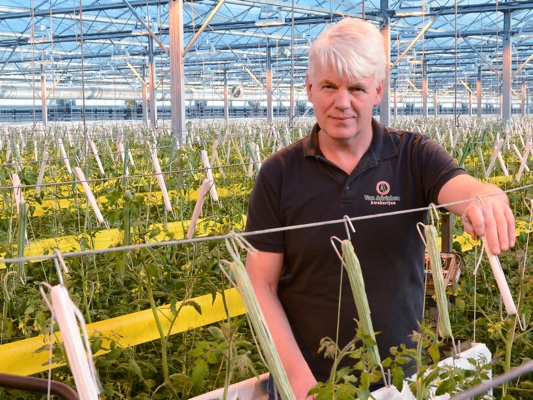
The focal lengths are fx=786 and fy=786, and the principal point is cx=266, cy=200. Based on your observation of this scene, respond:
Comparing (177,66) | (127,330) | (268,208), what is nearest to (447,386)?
(268,208)

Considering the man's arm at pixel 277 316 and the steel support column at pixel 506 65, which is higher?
the steel support column at pixel 506 65

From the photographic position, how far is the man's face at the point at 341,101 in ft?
5.65

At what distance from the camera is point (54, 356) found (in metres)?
2.16

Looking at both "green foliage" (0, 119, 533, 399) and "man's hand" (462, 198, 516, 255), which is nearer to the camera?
"man's hand" (462, 198, 516, 255)

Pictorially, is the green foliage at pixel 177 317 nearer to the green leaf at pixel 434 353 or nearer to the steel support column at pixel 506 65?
the green leaf at pixel 434 353

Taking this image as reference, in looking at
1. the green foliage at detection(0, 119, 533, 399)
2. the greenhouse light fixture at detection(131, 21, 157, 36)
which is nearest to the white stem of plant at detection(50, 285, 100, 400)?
the green foliage at detection(0, 119, 533, 399)

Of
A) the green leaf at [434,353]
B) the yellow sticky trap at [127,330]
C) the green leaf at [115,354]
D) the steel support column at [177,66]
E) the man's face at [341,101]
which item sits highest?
the steel support column at [177,66]

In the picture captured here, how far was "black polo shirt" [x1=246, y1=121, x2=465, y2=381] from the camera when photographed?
1.82m

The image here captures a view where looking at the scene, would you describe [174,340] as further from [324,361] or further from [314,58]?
[314,58]

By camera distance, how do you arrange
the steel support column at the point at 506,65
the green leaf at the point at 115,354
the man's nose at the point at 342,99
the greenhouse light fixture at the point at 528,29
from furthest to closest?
the greenhouse light fixture at the point at 528,29, the steel support column at the point at 506,65, the green leaf at the point at 115,354, the man's nose at the point at 342,99

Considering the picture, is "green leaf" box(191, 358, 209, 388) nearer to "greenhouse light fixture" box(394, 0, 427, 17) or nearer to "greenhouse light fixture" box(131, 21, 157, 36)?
"greenhouse light fixture" box(394, 0, 427, 17)

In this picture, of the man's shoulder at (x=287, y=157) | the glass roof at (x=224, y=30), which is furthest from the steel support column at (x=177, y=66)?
the man's shoulder at (x=287, y=157)

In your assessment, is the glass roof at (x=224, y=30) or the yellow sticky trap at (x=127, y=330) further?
the glass roof at (x=224, y=30)

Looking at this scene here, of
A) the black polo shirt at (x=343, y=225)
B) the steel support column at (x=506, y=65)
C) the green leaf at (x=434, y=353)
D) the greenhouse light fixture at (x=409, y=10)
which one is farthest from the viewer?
the steel support column at (x=506, y=65)
